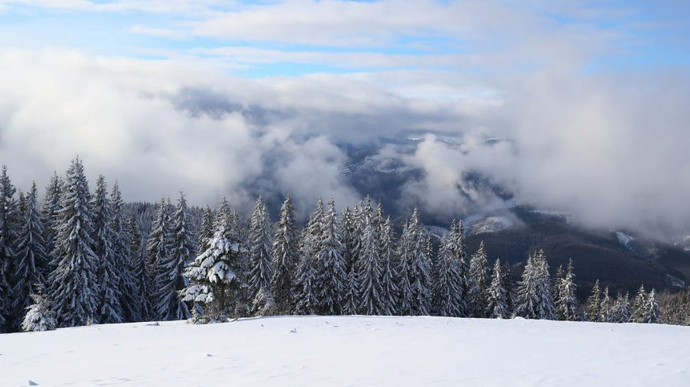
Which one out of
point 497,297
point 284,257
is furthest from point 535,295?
point 284,257

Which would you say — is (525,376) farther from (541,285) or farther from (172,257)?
(541,285)

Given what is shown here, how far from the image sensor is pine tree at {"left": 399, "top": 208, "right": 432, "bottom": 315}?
171 ft

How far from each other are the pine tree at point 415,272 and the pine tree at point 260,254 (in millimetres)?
14747

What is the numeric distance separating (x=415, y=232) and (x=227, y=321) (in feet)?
96.0

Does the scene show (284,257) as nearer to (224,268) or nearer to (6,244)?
(224,268)

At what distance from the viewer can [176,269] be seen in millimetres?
46875

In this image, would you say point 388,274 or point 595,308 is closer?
point 388,274

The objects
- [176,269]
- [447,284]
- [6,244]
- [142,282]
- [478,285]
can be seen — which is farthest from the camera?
[478,285]

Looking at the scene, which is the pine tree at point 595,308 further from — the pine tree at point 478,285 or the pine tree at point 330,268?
the pine tree at point 330,268

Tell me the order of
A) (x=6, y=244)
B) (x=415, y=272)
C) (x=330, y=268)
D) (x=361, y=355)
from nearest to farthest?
1. (x=361, y=355)
2. (x=6, y=244)
3. (x=330, y=268)
4. (x=415, y=272)

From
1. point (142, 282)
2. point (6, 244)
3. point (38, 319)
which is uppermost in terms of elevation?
point (6, 244)

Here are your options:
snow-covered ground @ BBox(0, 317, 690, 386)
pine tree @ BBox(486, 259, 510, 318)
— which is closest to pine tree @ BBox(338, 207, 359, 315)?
pine tree @ BBox(486, 259, 510, 318)

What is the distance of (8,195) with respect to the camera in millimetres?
42312

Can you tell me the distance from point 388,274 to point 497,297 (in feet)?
55.0
